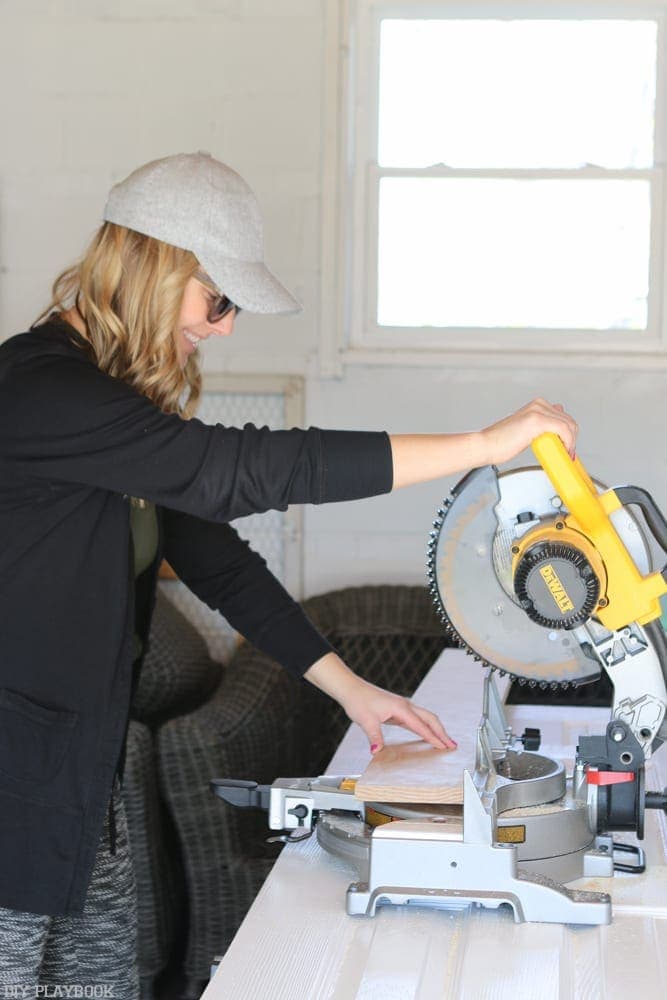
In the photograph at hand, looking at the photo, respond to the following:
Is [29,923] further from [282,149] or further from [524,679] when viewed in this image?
[282,149]

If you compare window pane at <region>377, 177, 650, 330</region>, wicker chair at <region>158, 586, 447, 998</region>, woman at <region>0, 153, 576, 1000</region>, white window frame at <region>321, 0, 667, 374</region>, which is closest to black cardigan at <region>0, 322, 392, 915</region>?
woman at <region>0, 153, 576, 1000</region>

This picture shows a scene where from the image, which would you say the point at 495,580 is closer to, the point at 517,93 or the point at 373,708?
the point at 373,708

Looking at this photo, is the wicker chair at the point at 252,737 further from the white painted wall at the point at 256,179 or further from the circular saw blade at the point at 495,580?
the circular saw blade at the point at 495,580

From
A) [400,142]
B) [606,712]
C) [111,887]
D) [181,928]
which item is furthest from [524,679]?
[400,142]

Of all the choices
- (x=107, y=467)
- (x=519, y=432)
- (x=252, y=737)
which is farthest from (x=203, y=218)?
(x=252, y=737)

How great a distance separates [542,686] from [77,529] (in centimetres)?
Result: 59

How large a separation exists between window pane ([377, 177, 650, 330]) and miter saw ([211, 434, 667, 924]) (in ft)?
7.02

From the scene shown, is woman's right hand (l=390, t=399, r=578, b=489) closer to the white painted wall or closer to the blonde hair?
the blonde hair

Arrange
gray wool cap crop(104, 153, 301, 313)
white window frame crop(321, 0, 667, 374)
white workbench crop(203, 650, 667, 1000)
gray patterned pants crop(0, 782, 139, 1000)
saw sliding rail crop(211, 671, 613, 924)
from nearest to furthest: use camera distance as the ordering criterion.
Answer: white workbench crop(203, 650, 667, 1000), saw sliding rail crop(211, 671, 613, 924), gray wool cap crop(104, 153, 301, 313), gray patterned pants crop(0, 782, 139, 1000), white window frame crop(321, 0, 667, 374)

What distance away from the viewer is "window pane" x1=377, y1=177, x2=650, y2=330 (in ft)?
11.9

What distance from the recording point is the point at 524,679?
1628 mm

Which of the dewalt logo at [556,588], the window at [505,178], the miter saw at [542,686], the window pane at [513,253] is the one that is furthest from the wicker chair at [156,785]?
the dewalt logo at [556,588]

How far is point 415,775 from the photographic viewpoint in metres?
1.56

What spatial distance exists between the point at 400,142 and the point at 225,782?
2433mm
